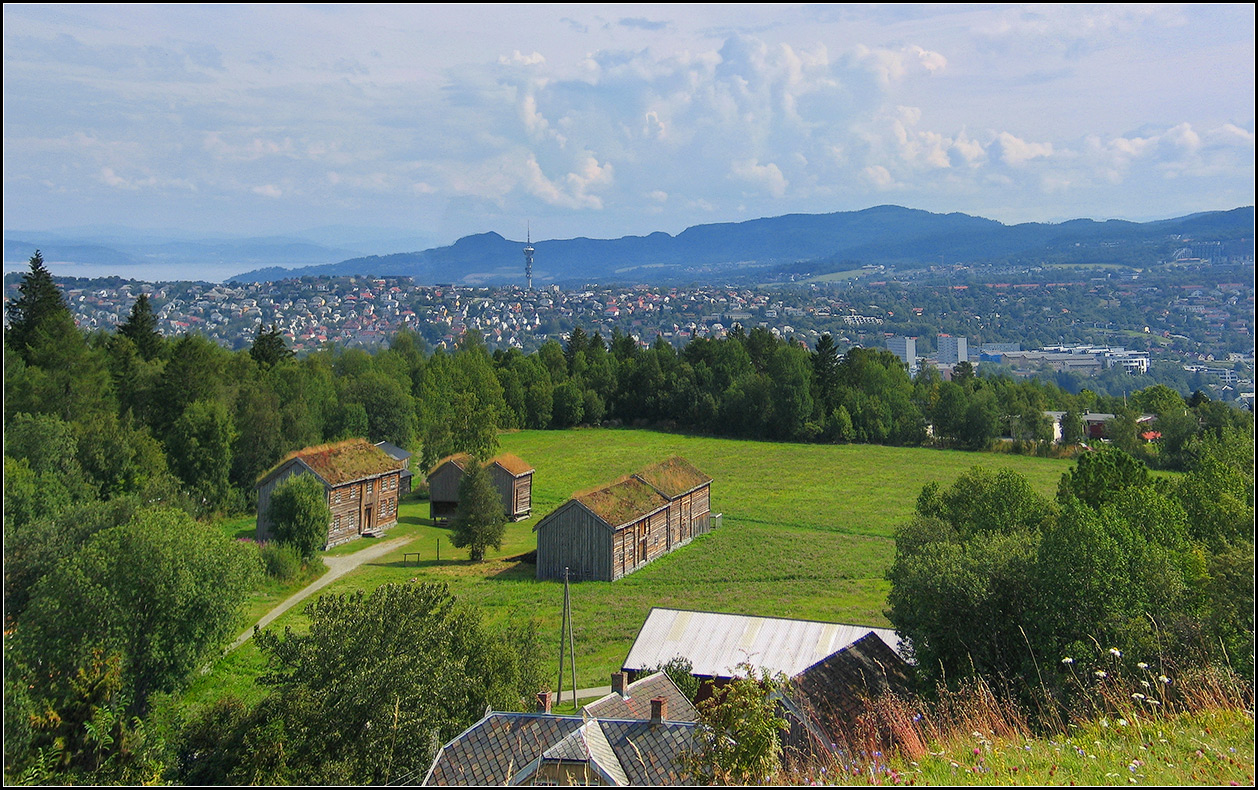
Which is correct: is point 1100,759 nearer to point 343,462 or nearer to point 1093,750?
point 1093,750

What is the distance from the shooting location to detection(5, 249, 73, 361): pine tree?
42062 millimetres

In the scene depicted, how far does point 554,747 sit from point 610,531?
70.2 ft

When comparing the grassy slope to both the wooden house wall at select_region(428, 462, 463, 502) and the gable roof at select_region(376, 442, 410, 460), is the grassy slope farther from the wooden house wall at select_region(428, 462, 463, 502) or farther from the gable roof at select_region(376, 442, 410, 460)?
the gable roof at select_region(376, 442, 410, 460)

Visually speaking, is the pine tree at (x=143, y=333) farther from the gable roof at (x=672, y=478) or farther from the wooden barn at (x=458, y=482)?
the gable roof at (x=672, y=478)

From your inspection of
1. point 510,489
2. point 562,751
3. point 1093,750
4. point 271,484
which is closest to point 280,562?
point 271,484

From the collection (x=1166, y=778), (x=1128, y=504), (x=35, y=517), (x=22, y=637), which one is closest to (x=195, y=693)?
(x=22, y=637)

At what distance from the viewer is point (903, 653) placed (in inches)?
659

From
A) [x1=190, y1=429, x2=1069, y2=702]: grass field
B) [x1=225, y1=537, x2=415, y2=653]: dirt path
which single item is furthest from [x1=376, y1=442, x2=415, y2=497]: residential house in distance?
[x1=225, y1=537, x2=415, y2=653]: dirt path

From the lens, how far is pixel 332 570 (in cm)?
3319

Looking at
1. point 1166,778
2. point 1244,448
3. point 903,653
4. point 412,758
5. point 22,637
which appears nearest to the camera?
point 1166,778

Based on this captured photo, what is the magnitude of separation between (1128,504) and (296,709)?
61.7 ft

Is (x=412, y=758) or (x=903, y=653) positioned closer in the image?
(x=412, y=758)

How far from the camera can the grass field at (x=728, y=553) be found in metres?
26.0

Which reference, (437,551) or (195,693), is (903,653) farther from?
(437,551)
